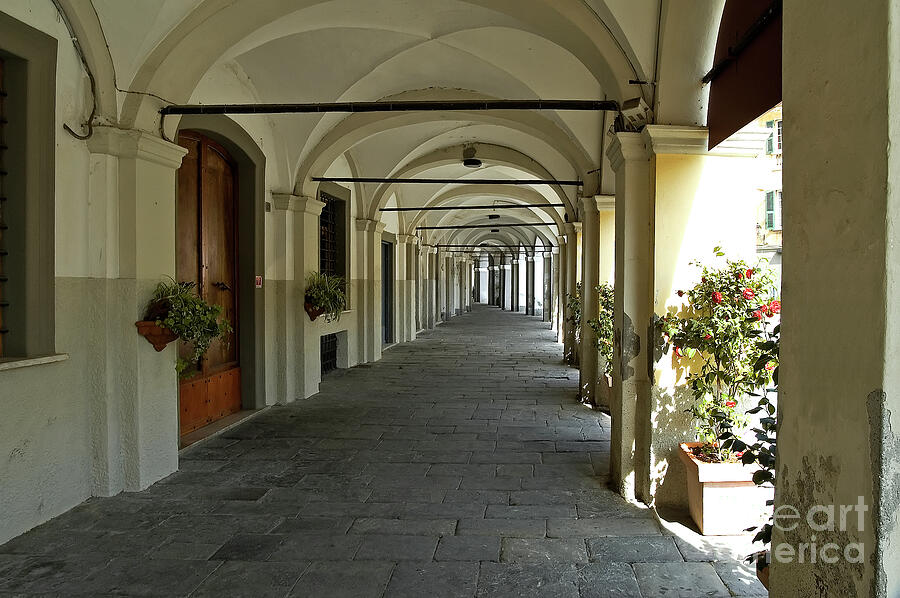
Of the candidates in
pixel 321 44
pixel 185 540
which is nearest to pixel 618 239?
pixel 185 540

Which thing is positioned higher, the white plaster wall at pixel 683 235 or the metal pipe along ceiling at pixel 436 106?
the metal pipe along ceiling at pixel 436 106

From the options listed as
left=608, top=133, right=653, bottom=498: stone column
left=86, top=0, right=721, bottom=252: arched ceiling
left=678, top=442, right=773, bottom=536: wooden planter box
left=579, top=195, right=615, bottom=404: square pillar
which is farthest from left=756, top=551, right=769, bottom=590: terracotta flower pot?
left=579, top=195, right=615, bottom=404: square pillar

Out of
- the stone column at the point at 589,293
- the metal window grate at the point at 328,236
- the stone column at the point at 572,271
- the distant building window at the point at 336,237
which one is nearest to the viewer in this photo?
the stone column at the point at 589,293

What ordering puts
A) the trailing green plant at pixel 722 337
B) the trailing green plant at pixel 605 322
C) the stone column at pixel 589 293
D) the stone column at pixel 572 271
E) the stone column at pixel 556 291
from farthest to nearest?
the stone column at pixel 556 291, the stone column at pixel 572 271, the stone column at pixel 589 293, the trailing green plant at pixel 605 322, the trailing green plant at pixel 722 337

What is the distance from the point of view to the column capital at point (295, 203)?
7.95 metres

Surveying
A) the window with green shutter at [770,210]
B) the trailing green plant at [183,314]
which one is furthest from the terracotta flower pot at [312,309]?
the window with green shutter at [770,210]

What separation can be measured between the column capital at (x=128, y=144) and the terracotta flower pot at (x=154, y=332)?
4.12 ft

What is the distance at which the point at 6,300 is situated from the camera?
12.8ft

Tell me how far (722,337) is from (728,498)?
3.24ft

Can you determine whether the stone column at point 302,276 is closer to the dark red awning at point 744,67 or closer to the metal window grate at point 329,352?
the metal window grate at point 329,352

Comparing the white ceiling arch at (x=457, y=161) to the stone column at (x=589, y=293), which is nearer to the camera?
the stone column at (x=589, y=293)

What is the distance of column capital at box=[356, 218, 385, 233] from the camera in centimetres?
1189

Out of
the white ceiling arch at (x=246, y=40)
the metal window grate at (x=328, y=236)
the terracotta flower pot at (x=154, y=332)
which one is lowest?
the terracotta flower pot at (x=154, y=332)

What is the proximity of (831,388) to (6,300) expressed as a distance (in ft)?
14.7
